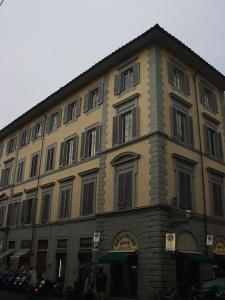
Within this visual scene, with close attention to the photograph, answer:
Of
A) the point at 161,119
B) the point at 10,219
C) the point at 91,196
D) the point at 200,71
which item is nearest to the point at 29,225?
the point at 10,219

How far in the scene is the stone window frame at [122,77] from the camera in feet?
72.4

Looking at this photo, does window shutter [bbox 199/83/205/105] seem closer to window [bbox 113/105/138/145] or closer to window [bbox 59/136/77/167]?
window [bbox 113/105/138/145]

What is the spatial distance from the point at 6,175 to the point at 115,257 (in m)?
20.2

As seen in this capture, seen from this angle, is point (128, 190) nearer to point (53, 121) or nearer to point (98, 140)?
point (98, 140)

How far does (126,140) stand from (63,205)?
274 inches

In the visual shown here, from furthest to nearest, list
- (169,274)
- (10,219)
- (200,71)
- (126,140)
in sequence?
(10,219) < (200,71) < (126,140) < (169,274)

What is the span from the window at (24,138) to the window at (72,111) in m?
6.33

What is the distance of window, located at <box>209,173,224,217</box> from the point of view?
21.3 meters

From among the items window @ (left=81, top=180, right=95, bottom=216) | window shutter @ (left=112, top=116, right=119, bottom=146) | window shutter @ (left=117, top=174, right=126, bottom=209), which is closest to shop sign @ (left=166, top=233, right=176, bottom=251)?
window shutter @ (left=117, top=174, right=126, bottom=209)

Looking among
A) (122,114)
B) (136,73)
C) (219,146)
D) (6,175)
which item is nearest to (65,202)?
(122,114)

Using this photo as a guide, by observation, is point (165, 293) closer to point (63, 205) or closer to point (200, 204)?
point (200, 204)

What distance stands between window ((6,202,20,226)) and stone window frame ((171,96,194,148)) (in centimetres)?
1618

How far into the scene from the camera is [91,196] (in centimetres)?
2227

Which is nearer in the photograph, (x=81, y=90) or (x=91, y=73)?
(x=91, y=73)
